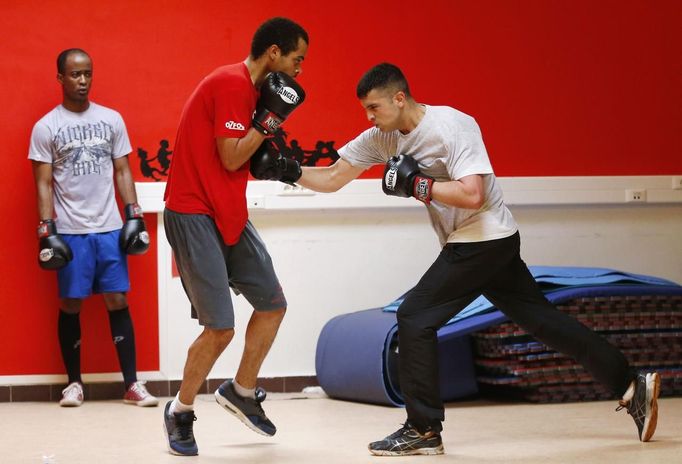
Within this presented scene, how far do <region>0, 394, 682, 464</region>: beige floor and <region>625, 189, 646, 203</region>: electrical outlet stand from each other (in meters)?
1.49

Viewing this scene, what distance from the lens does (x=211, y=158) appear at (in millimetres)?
3855

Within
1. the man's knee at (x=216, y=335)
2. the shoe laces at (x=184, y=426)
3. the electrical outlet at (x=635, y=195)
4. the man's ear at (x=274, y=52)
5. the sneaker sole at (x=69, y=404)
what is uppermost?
the man's ear at (x=274, y=52)

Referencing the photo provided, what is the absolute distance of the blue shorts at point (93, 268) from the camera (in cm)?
554

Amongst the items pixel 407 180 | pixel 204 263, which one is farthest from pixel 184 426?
pixel 407 180

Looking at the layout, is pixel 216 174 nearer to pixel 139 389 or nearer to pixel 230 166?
pixel 230 166

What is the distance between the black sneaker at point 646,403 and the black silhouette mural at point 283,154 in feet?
8.33

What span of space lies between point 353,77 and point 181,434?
9.31 feet

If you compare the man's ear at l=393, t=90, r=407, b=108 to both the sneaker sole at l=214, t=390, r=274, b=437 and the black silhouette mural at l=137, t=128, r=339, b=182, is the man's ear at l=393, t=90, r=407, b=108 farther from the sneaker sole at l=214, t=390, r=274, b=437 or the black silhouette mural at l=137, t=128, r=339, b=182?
the black silhouette mural at l=137, t=128, r=339, b=182

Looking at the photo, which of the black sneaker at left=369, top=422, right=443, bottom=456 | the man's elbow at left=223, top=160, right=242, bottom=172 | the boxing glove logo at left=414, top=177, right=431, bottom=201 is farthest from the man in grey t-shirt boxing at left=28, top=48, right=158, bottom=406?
the boxing glove logo at left=414, top=177, right=431, bottom=201

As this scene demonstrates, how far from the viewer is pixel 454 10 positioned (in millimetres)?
6203

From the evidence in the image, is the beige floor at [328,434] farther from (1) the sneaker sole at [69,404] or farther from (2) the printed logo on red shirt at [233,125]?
(2) the printed logo on red shirt at [233,125]

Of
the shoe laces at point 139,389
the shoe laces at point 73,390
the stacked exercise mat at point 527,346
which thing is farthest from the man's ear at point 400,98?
the shoe laces at point 73,390

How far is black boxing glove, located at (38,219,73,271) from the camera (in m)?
5.36

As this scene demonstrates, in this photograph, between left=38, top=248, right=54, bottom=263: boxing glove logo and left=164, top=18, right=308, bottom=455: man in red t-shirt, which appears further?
left=38, top=248, right=54, bottom=263: boxing glove logo
